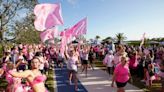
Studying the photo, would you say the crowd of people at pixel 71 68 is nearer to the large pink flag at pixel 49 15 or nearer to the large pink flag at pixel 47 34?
the large pink flag at pixel 47 34

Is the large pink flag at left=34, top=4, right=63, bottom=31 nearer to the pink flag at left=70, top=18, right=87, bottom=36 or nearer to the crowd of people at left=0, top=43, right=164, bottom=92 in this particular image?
the crowd of people at left=0, top=43, right=164, bottom=92

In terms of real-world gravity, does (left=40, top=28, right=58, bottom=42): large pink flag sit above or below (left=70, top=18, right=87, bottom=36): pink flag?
below

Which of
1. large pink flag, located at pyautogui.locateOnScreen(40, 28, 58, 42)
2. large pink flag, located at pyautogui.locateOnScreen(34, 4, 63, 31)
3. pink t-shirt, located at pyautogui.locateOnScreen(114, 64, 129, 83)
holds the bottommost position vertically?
pink t-shirt, located at pyautogui.locateOnScreen(114, 64, 129, 83)

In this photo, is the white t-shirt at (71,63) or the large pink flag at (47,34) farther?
the large pink flag at (47,34)

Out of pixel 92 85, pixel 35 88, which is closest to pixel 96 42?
pixel 92 85

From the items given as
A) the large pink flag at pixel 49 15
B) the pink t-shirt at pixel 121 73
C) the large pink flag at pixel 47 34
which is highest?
the large pink flag at pixel 49 15

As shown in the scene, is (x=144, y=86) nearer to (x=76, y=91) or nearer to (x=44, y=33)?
(x=76, y=91)

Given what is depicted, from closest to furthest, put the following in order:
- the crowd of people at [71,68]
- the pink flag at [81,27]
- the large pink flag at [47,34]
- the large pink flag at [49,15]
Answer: the crowd of people at [71,68] → the large pink flag at [49,15] → the large pink flag at [47,34] → the pink flag at [81,27]

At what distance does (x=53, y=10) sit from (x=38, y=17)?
23.5 inches

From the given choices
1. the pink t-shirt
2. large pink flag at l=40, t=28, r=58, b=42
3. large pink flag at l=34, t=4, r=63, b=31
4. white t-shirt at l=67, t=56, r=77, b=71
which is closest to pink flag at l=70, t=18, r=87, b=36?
large pink flag at l=40, t=28, r=58, b=42

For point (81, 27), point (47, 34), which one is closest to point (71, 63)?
point (47, 34)

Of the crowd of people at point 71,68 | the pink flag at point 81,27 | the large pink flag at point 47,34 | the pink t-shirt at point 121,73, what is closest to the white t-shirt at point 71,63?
the crowd of people at point 71,68

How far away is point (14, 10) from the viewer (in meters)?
42.3

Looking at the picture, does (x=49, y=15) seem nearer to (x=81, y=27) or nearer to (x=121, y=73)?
(x=121, y=73)
